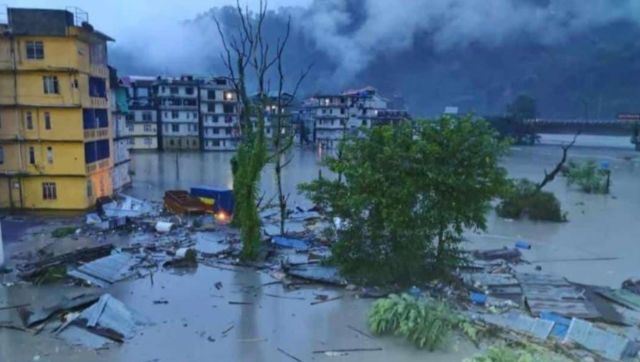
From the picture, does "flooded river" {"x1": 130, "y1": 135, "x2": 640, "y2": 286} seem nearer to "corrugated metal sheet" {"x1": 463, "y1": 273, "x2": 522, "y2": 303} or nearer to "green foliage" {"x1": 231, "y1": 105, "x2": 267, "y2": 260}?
"corrugated metal sheet" {"x1": 463, "y1": 273, "x2": 522, "y2": 303}

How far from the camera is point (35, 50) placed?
87.4 ft

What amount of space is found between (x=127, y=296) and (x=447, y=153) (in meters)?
9.83

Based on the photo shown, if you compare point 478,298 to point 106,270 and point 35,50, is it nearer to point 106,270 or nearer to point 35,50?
point 106,270

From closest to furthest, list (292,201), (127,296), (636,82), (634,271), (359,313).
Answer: (359,313) → (127,296) → (634,271) → (292,201) → (636,82)

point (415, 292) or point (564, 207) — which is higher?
point (415, 292)

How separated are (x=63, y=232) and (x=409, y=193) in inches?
623

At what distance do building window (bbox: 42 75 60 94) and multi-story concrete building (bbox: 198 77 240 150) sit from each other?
43.6 m

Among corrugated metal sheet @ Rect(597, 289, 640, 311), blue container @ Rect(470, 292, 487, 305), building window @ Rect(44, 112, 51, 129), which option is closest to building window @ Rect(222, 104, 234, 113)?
building window @ Rect(44, 112, 51, 129)

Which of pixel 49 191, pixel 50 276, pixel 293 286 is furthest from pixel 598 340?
pixel 49 191

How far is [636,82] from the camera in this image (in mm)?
163125

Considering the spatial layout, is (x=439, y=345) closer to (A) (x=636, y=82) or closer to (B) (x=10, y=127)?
(B) (x=10, y=127)

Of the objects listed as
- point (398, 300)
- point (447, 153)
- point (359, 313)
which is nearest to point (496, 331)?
point (398, 300)

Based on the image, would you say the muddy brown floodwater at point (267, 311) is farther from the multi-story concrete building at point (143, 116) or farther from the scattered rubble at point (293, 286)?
the multi-story concrete building at point (143, 116)

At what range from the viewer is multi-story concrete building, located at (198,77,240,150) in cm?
7131
